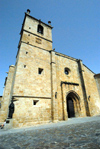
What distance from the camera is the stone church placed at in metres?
8.03

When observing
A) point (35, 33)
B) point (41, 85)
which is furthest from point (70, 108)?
point (35, 33)

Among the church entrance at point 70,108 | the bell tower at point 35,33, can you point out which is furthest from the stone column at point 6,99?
the church entrance at point 70,108

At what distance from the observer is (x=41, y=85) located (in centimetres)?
966

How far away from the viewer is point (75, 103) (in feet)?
38.2

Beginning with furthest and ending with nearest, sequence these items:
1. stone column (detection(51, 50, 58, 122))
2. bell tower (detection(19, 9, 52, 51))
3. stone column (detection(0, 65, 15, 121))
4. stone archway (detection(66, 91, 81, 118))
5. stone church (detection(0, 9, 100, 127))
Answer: bell tower (detection(19, 9, 52, 51)) → stone archway (detection(66, 91, 81, 118)) → stone column (detection(0, 65, 15, 121)) → stone column (detection(51, 50, 58, 122)) → stone church (detection(0, 9, 100, 127))

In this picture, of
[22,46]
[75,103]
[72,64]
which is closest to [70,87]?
[75,103]

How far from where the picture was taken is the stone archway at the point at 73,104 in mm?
11156

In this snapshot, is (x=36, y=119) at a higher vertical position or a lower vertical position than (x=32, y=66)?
lower

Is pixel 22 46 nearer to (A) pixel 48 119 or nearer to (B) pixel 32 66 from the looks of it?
(B) pixel 32 66

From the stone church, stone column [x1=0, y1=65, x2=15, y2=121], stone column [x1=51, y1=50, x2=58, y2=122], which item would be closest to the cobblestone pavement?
the stone church

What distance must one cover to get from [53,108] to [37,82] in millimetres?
3664

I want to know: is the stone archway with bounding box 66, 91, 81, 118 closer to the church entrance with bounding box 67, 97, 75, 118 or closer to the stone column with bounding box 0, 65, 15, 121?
the church entrance with bounding box 67, 97, 75, 118

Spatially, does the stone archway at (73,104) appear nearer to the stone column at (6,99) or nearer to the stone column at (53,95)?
the stone column at (53,95)

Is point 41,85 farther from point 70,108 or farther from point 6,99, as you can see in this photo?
point 70,108
